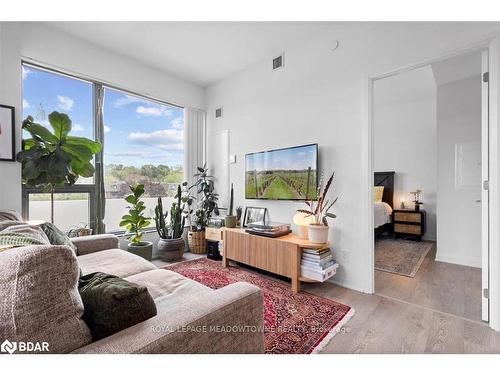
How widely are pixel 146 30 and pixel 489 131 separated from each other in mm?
3292

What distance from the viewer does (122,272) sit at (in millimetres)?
1663

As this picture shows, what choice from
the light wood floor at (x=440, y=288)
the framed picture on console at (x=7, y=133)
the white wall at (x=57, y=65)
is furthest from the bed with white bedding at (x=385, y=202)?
the framed picture on console at (x=7, y=133)

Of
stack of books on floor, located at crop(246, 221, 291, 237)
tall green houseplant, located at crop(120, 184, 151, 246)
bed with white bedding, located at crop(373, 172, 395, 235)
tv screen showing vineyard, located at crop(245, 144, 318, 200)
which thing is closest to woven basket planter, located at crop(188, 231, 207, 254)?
tall green houseplant, located at crop(120, 184, 151, 246)

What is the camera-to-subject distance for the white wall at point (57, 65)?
2193 mm

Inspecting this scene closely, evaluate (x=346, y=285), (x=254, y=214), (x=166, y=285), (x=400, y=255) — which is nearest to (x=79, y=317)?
(x=166, y=285)

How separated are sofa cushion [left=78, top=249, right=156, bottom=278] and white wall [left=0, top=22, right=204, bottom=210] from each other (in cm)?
104

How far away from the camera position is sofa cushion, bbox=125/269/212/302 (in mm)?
1376

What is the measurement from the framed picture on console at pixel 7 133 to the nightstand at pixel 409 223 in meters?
5.67

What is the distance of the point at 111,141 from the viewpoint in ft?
10.3

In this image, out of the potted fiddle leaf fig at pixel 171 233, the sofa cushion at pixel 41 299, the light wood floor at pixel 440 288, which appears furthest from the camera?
the potted fiddle leaf fig at pixel 171 233

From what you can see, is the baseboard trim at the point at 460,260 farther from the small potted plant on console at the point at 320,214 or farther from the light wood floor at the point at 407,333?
the small potted plant on console at the point at 320,214

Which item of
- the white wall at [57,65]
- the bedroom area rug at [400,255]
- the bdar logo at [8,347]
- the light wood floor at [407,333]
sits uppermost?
the white wall at [57,65]

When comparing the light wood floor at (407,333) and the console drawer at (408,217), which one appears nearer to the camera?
the light wood floor at (407,333)

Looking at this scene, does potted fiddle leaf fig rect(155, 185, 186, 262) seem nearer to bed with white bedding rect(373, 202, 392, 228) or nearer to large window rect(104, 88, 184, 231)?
large window rect(104, 88, 184, 231)
